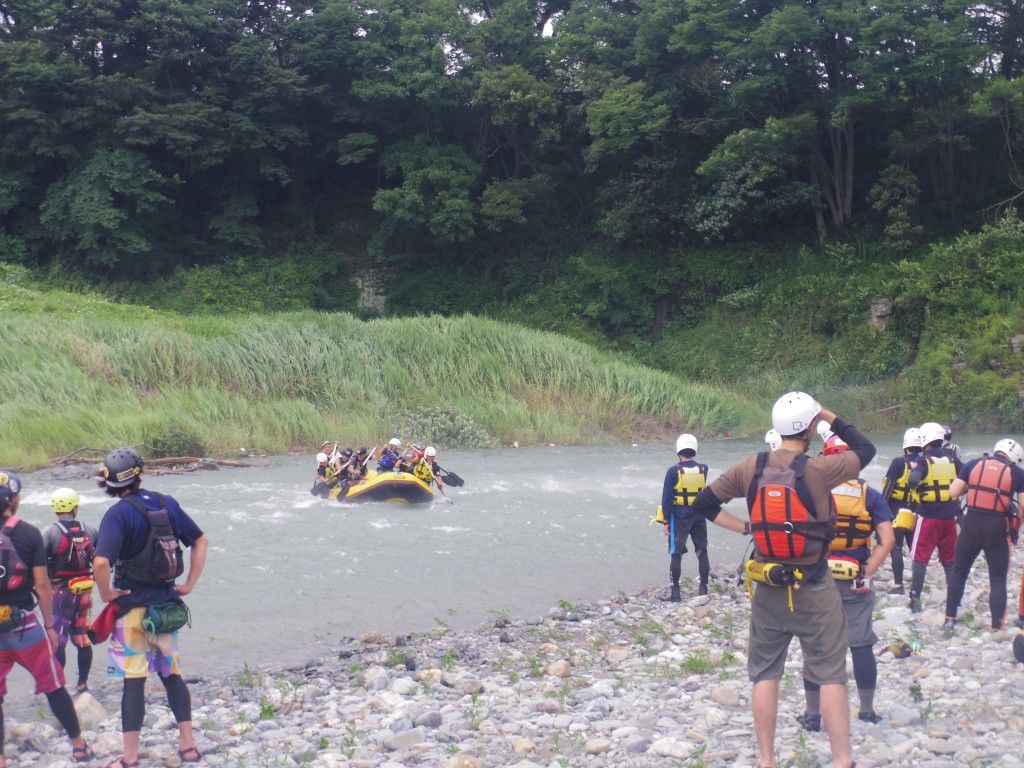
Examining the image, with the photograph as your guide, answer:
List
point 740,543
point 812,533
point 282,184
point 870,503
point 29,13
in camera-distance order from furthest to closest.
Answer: point 282,184, point 29,13, point 740,543, point 870,503, point 812,533

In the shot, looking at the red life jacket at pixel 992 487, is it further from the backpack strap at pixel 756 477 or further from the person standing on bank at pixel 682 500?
the backpack strap at pixel 756 477

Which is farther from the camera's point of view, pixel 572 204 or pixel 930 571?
pixel 572 204

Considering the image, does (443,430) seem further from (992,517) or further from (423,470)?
(992,517)

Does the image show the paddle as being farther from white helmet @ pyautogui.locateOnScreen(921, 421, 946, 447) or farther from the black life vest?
the black life vest

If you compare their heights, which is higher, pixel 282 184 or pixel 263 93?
pixel 263 93

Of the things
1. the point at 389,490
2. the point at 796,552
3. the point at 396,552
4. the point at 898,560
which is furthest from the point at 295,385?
the point at 796,552

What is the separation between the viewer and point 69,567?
7.27 m

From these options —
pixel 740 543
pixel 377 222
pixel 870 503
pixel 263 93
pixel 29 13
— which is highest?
pixel 29 13

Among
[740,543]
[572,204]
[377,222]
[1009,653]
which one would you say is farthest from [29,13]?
[1009,653]

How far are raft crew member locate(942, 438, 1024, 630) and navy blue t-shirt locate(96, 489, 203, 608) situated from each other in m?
6.28

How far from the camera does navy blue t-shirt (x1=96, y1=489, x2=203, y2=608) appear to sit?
563 centimetres

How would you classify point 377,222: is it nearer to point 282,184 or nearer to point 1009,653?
point 282,184

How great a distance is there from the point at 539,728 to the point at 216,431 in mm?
16498

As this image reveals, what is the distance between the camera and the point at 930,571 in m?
11.9
